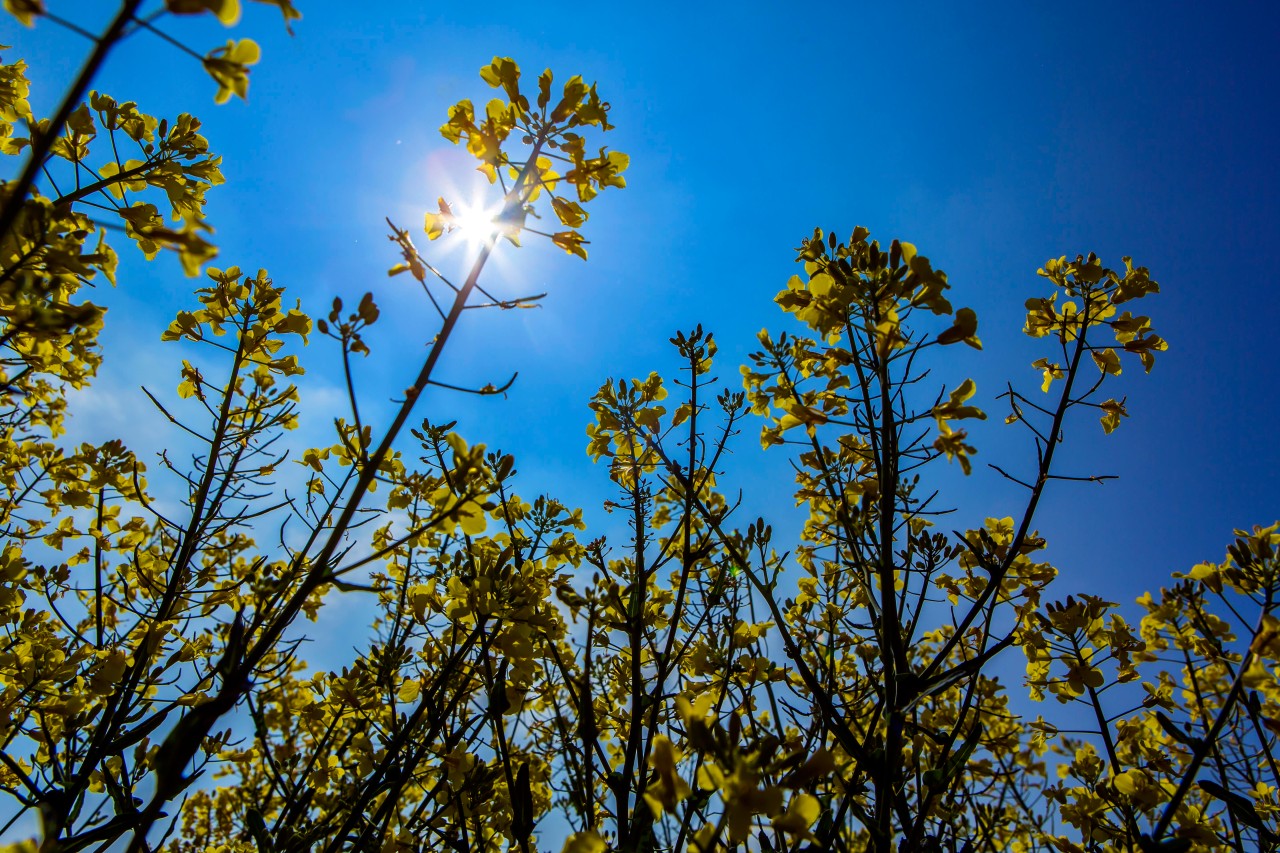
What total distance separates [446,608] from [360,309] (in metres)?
1.25

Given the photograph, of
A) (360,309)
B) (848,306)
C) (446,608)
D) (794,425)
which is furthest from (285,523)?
(848,306)

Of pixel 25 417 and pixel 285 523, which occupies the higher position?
pixel 25 417

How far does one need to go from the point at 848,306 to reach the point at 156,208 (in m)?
2.96

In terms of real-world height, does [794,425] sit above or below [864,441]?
below

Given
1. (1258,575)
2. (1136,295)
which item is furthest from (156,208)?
(1258,575)

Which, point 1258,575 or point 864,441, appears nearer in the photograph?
point 1258,575

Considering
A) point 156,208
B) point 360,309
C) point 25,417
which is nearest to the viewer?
point 360,309

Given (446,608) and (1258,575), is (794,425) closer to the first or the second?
(446,608)

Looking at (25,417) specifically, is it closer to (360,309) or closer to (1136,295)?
(360,309)

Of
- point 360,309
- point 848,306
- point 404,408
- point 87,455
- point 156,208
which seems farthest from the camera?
point 87,455

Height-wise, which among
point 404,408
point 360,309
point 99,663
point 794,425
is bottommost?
point 99,663

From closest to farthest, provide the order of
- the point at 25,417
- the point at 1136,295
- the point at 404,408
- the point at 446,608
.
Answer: the point at 404,408 → the point at 446,608 → the point at 1136,295 → the point at 25,417

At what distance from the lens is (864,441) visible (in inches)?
113

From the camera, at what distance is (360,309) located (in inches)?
63.2
